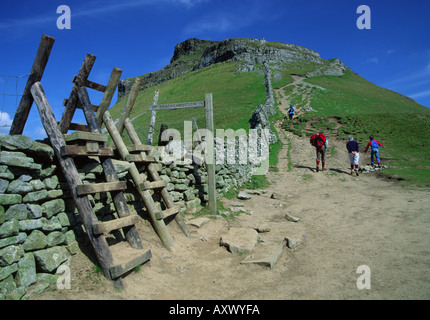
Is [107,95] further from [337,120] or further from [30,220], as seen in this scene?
[337,120]

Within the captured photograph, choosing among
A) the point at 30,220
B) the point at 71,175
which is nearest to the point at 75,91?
the point at 71,175

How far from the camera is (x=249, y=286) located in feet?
14.8

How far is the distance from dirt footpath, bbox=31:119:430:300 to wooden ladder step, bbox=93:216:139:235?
2.18ft

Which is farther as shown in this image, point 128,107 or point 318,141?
point 318,141

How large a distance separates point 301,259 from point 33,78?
643 cm

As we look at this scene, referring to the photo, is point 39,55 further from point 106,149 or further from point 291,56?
point 291,56

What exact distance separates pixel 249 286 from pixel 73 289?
2848 millimetres

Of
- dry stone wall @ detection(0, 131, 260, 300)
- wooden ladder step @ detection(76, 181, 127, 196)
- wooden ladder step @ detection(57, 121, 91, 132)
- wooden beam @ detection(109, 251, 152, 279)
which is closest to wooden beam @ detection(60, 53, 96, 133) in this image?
wooden ladder step @ detection(57, 121, 91, 132)

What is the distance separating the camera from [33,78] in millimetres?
4652

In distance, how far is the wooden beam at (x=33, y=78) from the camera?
461cm

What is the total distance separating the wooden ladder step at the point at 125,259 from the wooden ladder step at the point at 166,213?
38.9 inches

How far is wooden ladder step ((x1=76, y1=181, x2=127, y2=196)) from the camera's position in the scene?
4.22m

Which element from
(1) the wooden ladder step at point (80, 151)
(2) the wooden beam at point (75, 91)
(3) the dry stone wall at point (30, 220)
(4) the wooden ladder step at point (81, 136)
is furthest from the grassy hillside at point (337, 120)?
(3) the dry stone wall at point (30, 220)

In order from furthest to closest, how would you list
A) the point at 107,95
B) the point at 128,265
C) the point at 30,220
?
the point at 107,95, the point at 128,265, the point at 30,220
